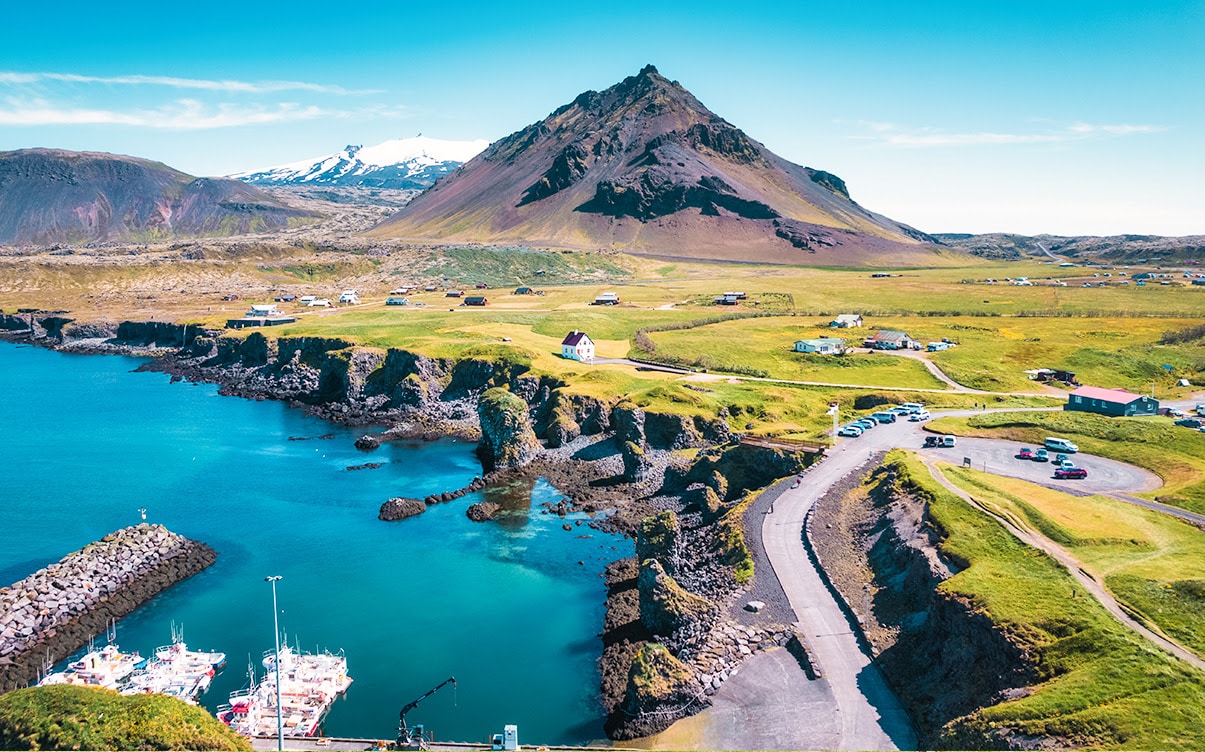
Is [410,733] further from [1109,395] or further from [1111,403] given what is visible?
[1109,395]

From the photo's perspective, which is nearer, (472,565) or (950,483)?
(950,483)

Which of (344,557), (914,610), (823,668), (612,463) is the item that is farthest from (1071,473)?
(344,557)

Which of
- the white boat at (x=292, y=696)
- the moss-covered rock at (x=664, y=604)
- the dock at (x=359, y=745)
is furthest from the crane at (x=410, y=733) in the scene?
the moss-covered rock at (x=664, y=604)

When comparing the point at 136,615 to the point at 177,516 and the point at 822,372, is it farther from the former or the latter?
the point at 822,372

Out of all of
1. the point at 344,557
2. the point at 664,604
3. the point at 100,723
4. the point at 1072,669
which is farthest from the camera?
the point at 344,557

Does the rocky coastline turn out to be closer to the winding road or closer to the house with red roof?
the winding road

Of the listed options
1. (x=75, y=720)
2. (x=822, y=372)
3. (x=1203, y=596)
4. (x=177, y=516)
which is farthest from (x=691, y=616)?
(x=822, y=372)
